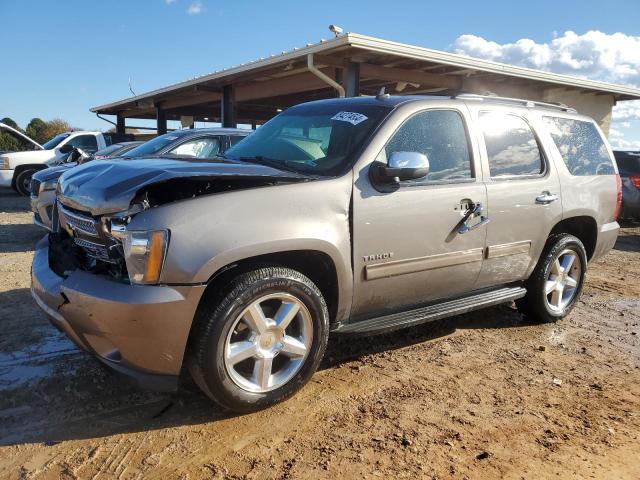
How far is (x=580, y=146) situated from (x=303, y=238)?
320cm

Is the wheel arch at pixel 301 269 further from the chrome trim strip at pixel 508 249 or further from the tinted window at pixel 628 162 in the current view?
the tinted window at pixel 628 162

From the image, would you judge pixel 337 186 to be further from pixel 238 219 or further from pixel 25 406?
pixel 25 406

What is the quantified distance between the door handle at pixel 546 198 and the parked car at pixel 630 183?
24.7ft

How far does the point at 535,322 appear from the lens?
15.7 feet

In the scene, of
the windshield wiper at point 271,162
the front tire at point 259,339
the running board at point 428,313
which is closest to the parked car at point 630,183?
the running board at point 428,313

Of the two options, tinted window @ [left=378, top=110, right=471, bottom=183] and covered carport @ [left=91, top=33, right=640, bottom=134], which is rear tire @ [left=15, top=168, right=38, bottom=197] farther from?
tinted window @ [left=378, top=110, right=471, bottom=183]

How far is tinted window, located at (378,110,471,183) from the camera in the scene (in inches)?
142

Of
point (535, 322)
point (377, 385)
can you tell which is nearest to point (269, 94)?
point (535, 322)

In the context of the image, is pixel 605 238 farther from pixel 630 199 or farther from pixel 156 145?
pixel 630 199

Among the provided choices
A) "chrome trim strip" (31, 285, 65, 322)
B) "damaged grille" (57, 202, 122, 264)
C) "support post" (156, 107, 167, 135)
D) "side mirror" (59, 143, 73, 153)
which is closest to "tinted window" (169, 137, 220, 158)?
"damaged grille" (57, 202, 122, 264)

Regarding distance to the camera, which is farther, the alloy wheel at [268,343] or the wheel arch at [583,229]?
the wheel arch at [583,229]

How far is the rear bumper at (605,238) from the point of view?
5.00m

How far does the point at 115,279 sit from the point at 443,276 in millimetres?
2163

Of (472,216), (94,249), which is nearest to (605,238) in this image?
(472,216)
